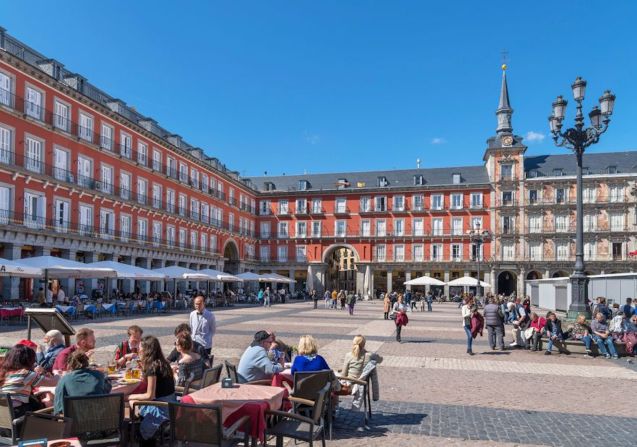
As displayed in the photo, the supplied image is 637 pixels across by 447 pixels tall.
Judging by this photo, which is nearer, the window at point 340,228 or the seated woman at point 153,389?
the seated woman at point 153,389

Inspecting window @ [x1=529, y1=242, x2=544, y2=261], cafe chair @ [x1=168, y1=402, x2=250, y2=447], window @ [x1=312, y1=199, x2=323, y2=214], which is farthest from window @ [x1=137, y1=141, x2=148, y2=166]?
window @ [x1=529, y1=242, x2=544, y2=261]

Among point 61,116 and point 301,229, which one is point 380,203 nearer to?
point 301,229

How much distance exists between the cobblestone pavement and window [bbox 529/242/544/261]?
38968mm

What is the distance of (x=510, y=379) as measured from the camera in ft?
31.3

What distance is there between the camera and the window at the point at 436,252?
5278 cm

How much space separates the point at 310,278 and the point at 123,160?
1082 inches

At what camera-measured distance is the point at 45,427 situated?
4098 mm

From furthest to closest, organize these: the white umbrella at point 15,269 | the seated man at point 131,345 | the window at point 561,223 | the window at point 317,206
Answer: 1. the window at point 317,206
2. the window at point 561,223
3. the white umbrella at point 15,269
4. the seated man at point 131,345

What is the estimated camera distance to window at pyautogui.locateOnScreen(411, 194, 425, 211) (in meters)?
53.9

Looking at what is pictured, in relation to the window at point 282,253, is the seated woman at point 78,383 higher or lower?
lower

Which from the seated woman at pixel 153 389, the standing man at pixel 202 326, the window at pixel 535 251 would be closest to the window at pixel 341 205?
the window at pixel 535 251

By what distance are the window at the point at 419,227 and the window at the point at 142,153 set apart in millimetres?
29585

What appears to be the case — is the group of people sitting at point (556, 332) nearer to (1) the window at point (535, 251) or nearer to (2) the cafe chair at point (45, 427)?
(2) the cafe chair at point (45, 427)

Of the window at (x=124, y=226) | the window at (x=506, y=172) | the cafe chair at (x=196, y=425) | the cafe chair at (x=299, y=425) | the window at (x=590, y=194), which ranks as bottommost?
the cafe chair at (x=299, y=425)
